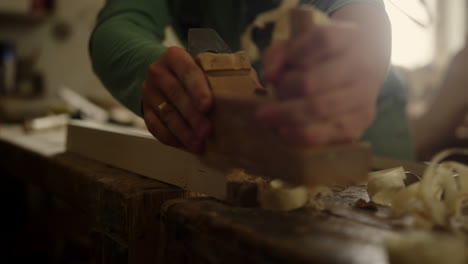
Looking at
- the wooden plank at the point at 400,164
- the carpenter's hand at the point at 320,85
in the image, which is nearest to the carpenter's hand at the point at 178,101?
the carpenter's hand at the point at 320,85

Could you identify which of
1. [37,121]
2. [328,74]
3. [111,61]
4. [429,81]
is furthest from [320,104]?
[429,81]

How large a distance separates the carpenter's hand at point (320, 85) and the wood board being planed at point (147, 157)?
173 mm

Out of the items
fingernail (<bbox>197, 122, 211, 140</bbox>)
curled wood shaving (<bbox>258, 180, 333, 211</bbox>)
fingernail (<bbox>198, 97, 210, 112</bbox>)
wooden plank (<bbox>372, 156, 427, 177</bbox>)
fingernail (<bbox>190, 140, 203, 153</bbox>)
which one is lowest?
curled wood shaving (<bbox>258, 180, 333, 211</bbox>)

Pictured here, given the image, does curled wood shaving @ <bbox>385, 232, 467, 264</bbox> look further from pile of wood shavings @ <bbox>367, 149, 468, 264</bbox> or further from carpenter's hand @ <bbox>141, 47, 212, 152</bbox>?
carpenter's hand @ <bbox>141, 47, 212, 152</bbox>

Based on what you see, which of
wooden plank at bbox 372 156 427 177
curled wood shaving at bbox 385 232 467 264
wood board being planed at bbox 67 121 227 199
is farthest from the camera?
wooden plank at bbox 372 156 427 177

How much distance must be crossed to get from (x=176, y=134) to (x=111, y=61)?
0.33 metres

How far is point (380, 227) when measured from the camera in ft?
1.47

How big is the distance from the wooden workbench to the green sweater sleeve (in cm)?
16

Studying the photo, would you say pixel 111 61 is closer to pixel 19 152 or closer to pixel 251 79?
pixel 251 79

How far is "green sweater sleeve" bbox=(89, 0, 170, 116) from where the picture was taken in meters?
0.74

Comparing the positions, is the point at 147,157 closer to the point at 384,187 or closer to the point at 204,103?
the point at 204,103

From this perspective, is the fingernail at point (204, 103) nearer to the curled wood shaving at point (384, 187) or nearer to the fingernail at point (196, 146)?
the fingernail at point (196, 146)

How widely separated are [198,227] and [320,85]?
21cm

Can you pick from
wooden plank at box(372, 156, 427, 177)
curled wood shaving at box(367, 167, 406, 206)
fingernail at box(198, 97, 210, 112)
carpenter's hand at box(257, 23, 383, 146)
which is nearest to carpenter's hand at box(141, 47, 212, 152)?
fingernail at box(198, 97, 210, 112)
